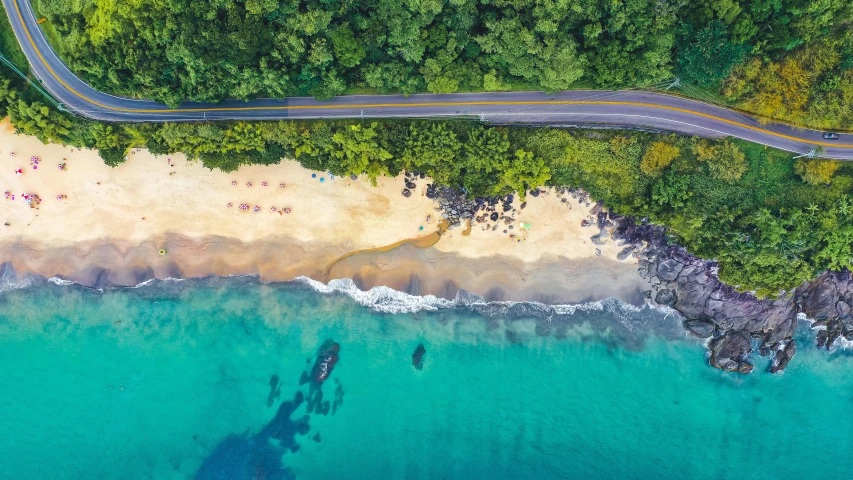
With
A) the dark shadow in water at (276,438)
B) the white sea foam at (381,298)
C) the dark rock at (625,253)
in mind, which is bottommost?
the dark shadow in water at (276,438)

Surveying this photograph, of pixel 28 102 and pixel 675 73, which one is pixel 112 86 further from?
pixel 675 73

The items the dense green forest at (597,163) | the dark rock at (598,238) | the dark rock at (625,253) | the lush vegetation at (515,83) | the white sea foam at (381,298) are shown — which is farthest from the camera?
the white sea foam at (381,298)

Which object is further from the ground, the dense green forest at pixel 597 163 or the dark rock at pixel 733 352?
the dense green forest at pixel 597 163

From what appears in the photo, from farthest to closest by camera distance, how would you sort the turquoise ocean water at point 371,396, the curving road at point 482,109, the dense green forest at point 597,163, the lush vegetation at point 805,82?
the turquoise ocean water at point 371,396 < the curving road at point 482,109 < the dense green forest at point 597,163 < the lush vegetation at point 805,82

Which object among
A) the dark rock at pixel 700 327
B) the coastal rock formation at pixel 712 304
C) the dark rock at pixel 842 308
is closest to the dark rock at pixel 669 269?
the coastal rock formation at pixel 712 304

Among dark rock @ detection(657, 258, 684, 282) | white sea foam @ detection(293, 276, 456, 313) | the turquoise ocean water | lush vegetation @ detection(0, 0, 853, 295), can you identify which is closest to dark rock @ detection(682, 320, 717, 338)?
the turquoise ocean water

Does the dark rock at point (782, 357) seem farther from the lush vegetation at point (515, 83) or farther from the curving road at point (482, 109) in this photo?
the curving road at point (482, 109)

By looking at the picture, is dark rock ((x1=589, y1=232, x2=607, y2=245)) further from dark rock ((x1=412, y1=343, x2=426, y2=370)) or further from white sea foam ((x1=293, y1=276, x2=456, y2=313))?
dark rock ((x1=412, y1=343, x2=426, y2=370))

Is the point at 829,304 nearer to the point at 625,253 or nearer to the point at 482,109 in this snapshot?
the point at 625,253
